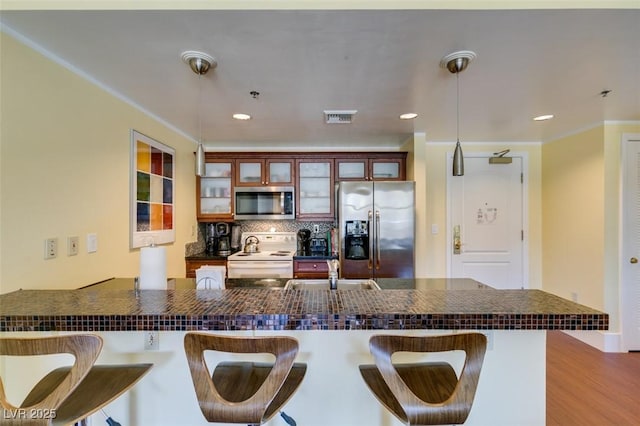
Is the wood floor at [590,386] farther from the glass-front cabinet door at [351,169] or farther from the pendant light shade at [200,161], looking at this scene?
the pendant light shade at [200,161]

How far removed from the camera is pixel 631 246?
8.88ft

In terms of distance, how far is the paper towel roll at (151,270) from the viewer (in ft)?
4.70

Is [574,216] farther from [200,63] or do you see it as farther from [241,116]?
[200,63]

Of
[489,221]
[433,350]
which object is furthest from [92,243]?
[489,221]

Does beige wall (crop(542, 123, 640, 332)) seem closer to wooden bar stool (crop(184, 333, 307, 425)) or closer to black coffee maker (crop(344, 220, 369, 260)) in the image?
black coffee maker (crop(344, 220, 369, 260))

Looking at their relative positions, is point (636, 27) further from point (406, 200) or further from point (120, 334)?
point (120, 334)

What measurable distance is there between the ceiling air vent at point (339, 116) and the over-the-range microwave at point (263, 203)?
1.15 meters

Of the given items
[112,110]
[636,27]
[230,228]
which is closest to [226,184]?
[230,228]

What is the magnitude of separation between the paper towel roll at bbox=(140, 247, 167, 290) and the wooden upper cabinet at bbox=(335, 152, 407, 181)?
2401mm

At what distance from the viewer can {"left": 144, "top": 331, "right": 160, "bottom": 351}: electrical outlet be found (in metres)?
1.25

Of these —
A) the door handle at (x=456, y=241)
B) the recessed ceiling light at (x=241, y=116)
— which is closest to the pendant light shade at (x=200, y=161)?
the recessed ceiling light at (x=241, y=116)

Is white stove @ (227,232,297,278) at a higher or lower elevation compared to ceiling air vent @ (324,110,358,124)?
lower

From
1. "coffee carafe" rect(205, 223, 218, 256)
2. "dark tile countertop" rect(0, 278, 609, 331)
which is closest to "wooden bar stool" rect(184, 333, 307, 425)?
"dark tile countertop" rect(0, 278, 609, 331)

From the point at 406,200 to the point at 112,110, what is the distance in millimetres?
2685
